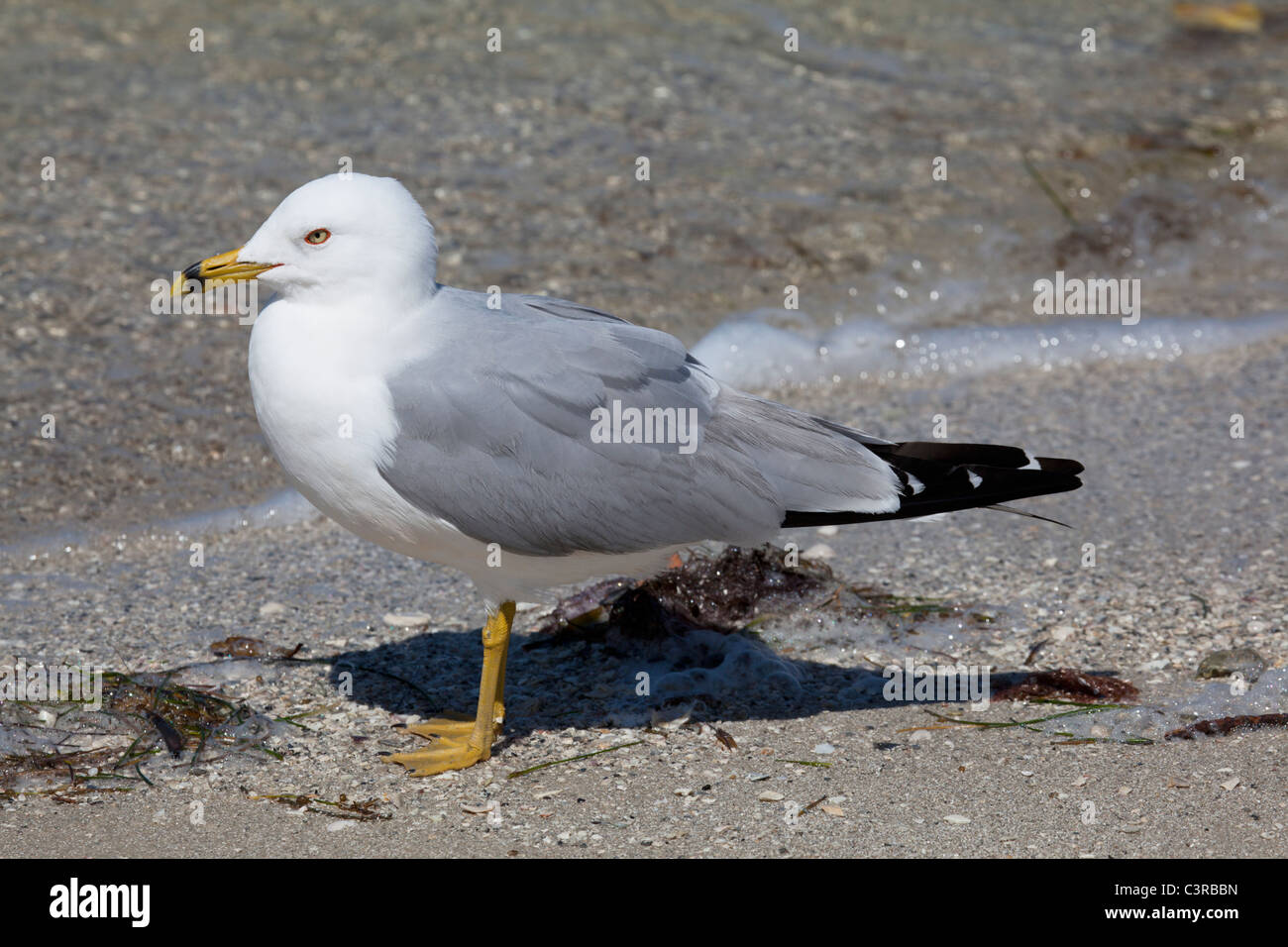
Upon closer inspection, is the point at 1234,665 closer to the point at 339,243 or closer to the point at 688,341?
the point at 339,243

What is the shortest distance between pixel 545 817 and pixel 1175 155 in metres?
7.10

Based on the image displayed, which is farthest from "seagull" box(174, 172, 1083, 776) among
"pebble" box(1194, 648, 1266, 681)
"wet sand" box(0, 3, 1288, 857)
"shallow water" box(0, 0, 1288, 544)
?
"shallow water" box(0, 0, 1288, 544)

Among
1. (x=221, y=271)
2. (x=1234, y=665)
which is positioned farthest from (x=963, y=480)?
(x=221, y=271)

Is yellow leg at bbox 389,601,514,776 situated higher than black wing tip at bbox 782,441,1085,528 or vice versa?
black wing tip at bbox 782,441,1085,528

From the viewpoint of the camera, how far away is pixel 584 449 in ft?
12.6

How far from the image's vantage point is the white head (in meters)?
3.75

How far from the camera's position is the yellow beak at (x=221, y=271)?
3.83 meters

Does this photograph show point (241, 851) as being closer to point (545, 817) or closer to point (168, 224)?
point (545, 817)

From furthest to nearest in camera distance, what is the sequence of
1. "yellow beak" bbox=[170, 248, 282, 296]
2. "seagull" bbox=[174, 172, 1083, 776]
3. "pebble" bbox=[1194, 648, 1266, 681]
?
"pebble" bbox=[1194, 648, 1266, 681], "yellow beak" bbox=[170, 248, 282, 296], "seagull" bbox=[174, 172, 1083, 776]

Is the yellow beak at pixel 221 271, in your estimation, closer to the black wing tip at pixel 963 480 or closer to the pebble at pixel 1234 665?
the black wing tip at pixel 963 480

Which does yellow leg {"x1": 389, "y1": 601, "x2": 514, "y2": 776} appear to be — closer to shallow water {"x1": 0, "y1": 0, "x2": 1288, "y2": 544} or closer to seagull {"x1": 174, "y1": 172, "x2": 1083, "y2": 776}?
seagull {"x1": 174, "y1": 172, "x2": 1083, "y2": 776}

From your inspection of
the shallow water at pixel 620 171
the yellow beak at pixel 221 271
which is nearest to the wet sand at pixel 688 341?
the shallow water at pixel 620 171

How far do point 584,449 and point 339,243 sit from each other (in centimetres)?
83

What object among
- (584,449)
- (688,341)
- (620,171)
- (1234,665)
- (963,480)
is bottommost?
(1234,665)
